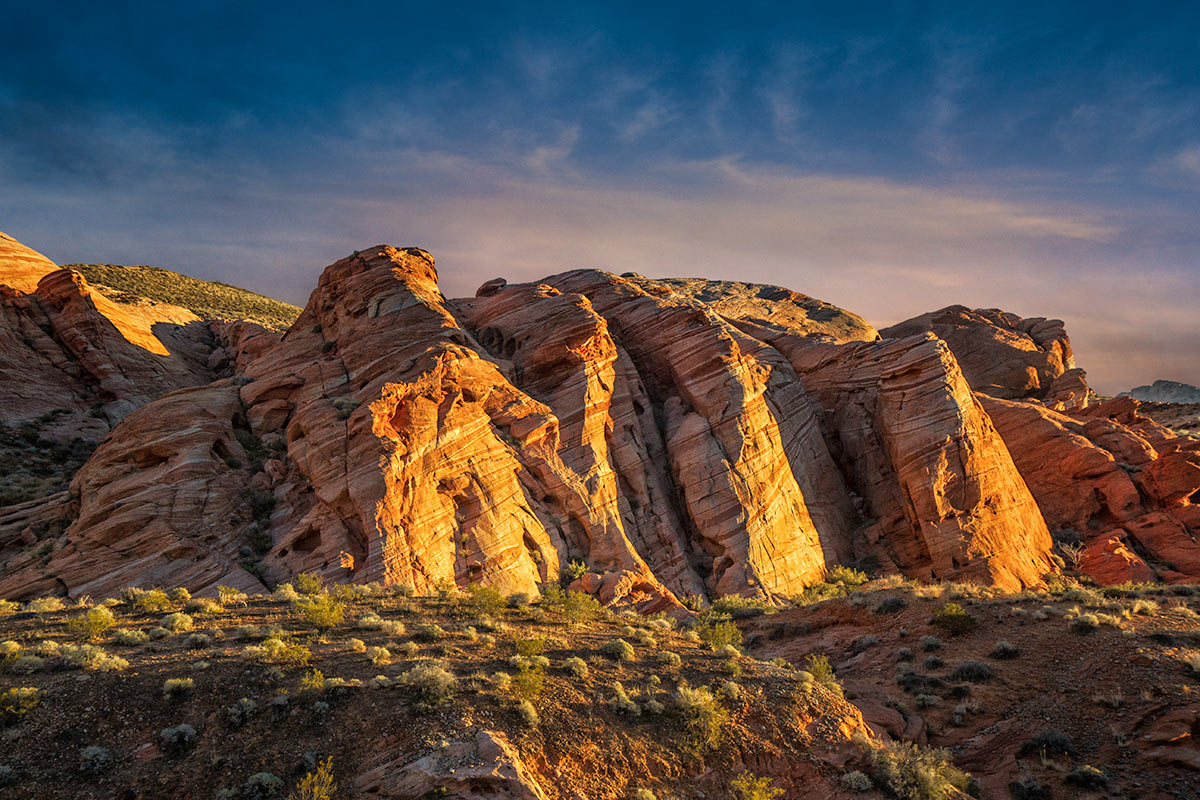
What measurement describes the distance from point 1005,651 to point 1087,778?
5.90m

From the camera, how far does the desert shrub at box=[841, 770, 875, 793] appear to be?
37.4 ft

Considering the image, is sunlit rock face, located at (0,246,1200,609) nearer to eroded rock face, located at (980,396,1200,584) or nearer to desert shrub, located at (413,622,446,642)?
eroded rock face, located at (980,396,1200,584)

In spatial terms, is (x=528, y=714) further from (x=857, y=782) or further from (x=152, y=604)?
(x=152, y=604)

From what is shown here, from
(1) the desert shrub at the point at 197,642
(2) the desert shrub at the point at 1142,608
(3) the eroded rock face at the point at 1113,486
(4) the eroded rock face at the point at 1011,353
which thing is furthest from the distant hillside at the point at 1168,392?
(1) the desert shrub at the point at 197,642

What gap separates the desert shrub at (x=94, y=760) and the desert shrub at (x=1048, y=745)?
56.5 feet

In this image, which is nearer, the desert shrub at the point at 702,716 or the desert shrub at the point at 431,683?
the desert shrub at the point at 431,683

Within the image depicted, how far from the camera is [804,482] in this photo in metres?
36.7

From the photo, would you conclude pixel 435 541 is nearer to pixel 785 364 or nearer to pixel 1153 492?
pixel 785 364

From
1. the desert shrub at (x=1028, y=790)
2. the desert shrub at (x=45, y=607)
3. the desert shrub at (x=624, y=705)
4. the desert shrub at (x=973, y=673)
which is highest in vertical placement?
the desert shrub at (x=45, y=607)

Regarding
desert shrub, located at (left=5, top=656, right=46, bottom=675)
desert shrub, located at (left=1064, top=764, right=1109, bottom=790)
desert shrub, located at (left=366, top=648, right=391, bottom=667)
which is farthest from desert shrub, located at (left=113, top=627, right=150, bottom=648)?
desert shrub, located at (left=1064, top=764, right=1109, bottom=790)

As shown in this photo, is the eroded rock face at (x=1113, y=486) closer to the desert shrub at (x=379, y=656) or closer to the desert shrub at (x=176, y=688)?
the desert shrub at (x=379, y=656)

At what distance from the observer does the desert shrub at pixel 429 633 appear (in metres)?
14.8

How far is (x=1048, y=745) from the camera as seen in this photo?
12.9 metres

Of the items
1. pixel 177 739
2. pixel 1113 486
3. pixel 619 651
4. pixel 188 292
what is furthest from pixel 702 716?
pixel 188 292
